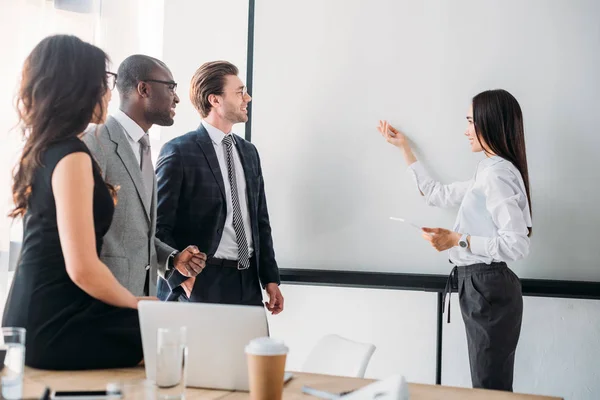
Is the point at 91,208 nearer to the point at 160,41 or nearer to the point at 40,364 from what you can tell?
the point at 40,364

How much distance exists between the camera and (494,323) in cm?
262

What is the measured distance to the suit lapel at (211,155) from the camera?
3.02 meters

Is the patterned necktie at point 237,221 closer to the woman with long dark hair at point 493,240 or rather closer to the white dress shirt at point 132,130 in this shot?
the white dress shirt at point 132,130

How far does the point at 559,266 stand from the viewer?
9.61ft

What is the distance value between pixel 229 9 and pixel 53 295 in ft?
7.50

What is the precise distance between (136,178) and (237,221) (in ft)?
2.49

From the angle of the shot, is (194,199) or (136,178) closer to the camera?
(136,178)

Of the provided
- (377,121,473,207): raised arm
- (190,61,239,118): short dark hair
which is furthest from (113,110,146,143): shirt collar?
(377,121,473,207): raised arm

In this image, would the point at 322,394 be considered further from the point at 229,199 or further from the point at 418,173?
the point at 418,173

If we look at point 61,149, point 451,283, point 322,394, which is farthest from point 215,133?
point 322,394

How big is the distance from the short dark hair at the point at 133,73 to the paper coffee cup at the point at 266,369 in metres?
1.66

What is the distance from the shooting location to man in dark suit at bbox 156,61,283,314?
2.93 m

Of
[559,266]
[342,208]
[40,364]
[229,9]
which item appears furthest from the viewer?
[229,9]

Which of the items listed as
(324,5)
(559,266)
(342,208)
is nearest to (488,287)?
(559,266)
